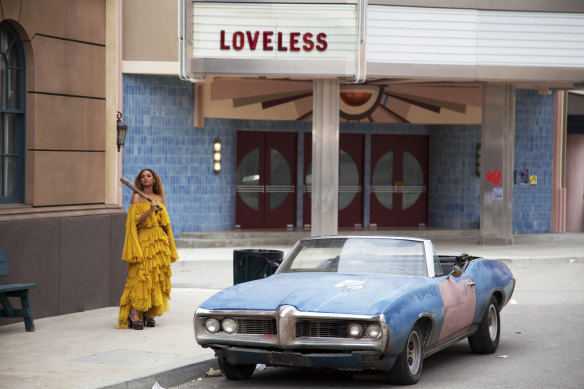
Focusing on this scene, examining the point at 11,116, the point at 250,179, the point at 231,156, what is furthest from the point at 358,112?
the point at 11,116

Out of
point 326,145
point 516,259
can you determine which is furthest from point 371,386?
point 326,145

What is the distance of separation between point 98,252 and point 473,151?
16.8 m

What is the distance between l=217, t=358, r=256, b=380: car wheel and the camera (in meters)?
8.53

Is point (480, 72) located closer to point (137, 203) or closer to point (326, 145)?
point (326, 145)

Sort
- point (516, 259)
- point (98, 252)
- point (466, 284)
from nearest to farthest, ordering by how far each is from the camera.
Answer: point (466, 284) → point (98, 252) → point (516, 259)

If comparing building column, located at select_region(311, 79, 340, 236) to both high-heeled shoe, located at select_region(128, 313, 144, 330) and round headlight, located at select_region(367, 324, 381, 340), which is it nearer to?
high-heeled shoe, located at select_region(128, 313, 144, 330)

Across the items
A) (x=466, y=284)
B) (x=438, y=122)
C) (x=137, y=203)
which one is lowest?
(x=466, y=284)

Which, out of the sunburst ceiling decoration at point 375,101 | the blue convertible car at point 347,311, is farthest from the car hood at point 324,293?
the sunburst ceiling decoration at point 375,101

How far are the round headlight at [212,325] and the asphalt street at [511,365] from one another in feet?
2.10

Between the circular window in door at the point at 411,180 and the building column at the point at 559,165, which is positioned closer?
the circular window in door at the point at 411,180

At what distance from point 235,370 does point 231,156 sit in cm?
1696

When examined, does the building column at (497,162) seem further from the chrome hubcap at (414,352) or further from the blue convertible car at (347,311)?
the chrome hubcap at (414,352)

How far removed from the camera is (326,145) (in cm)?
2256

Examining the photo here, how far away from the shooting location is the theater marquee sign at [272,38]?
21.1 meters
